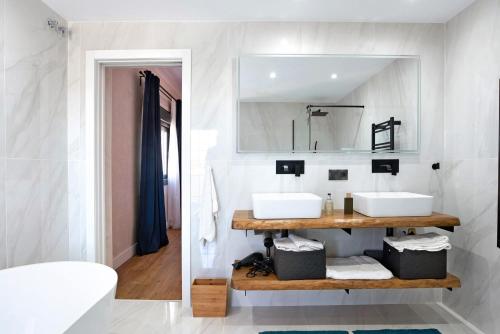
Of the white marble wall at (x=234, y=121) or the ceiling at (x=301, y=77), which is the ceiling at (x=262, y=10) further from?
the ceiling at (x=301, y=77)

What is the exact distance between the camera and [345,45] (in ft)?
6.87

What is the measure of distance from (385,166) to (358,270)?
0.83m

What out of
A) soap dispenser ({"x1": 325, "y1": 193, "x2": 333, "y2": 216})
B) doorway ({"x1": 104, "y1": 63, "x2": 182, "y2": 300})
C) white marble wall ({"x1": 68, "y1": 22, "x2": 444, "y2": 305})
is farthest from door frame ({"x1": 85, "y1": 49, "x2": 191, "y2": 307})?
soap dispenser ({"x1": 325, "y1": 193, "x2": 333, "y2": 216})

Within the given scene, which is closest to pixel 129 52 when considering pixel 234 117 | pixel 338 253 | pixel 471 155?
pixel 234 117

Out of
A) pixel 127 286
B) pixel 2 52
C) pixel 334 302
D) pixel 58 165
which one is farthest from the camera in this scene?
pixel 127 286

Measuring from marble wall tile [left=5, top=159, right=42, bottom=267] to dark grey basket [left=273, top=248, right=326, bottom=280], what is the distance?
1601mm

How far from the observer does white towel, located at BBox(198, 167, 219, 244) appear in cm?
200

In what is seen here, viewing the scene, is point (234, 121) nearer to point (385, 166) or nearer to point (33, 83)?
point (385, 166)

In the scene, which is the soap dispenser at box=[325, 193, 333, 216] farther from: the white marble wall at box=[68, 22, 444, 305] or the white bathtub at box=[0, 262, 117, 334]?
the white bathtub at box=[0, 262, 117, 334]

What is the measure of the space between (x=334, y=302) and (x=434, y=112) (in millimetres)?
1679

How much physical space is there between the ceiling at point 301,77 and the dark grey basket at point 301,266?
1135mm

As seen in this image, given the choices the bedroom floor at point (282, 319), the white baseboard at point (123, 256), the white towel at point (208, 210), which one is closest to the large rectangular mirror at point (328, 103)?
the white towel at point (208, 210)

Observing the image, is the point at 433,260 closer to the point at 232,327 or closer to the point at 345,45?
the point at 232,327

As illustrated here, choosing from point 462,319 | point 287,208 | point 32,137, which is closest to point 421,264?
point 462,319
